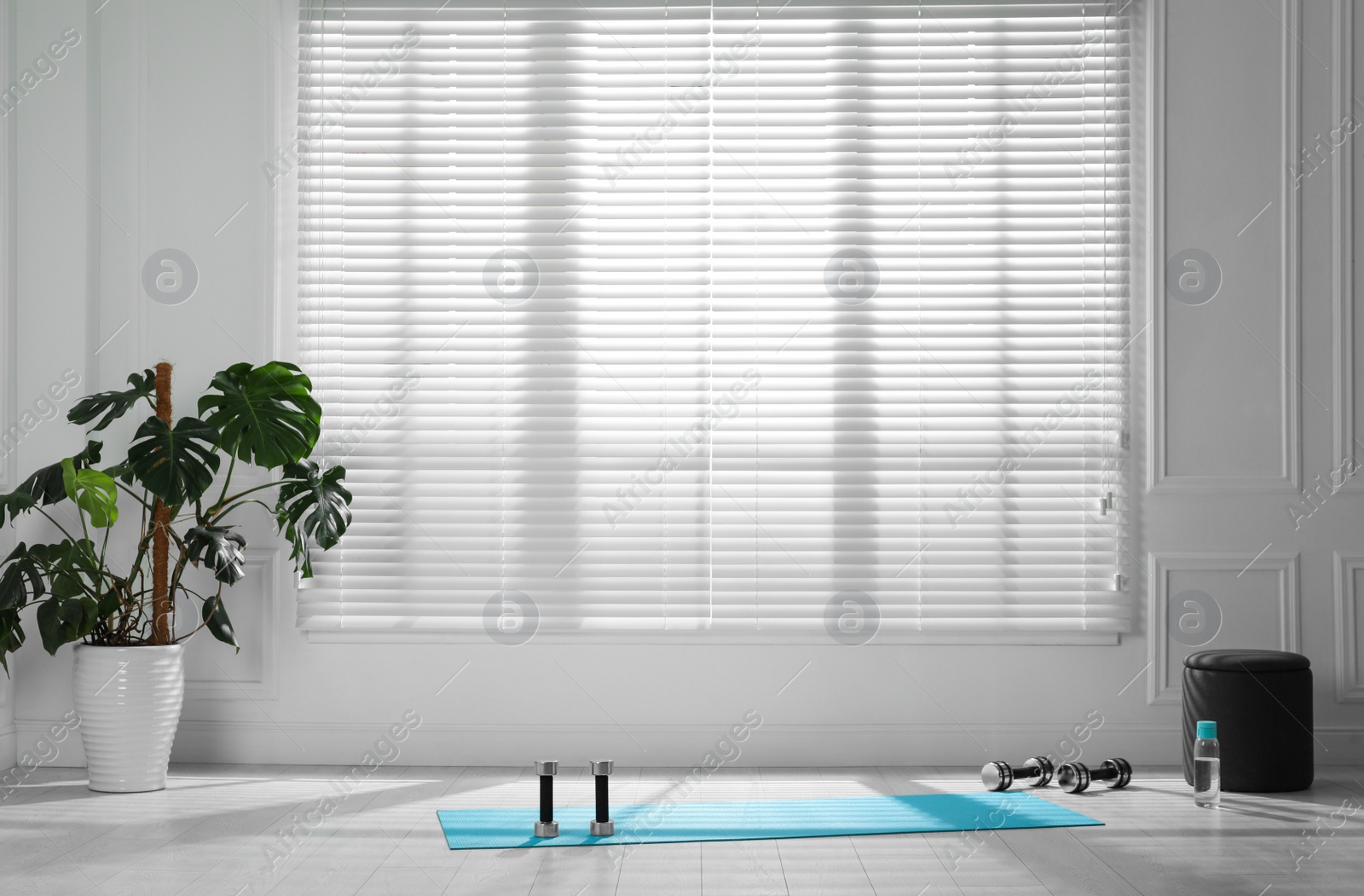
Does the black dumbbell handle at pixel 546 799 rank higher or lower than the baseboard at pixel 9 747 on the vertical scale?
higher

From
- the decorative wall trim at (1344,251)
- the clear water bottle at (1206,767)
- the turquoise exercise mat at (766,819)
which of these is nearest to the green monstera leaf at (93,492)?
the turquoise exercise mat at (766,819)

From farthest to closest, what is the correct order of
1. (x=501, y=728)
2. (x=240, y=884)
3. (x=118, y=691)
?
1. (x=501, y=728)
2. (x=118, y=691)
3. (x=240, y=884)

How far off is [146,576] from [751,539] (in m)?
2.11

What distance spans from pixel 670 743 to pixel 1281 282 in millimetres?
2662

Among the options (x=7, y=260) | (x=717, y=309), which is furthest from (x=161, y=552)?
(x=717, y=309)

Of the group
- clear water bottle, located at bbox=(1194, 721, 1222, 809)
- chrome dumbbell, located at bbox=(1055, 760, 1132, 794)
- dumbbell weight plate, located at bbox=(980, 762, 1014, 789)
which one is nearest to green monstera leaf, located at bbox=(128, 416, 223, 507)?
dumbbell weight plate, located at bbox=(980, 762, 1014, 789)

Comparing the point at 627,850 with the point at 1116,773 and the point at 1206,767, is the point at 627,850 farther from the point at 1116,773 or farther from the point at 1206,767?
the point at 1206,767

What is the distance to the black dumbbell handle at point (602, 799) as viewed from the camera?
282 centimetres

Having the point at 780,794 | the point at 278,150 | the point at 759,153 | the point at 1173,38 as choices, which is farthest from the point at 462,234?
the point at 1173,38

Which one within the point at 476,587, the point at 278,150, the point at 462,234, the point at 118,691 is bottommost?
the point at 118,691

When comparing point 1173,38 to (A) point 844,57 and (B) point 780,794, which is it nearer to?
(A) point 844,57

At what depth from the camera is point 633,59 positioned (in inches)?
148

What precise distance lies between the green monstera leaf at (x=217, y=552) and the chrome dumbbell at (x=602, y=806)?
4.22 ft

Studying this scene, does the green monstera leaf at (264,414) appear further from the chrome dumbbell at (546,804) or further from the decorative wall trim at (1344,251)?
the decorative wall trim at (1344,251)
